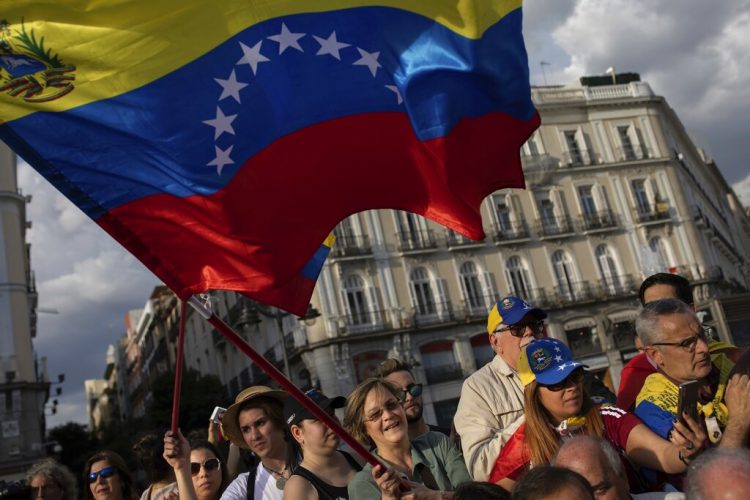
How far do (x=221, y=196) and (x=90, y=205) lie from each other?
565 mm

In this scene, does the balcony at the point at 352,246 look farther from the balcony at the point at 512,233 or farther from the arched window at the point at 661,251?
the arched window at the point at 661,251

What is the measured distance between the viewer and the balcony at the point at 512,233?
33.7 meters

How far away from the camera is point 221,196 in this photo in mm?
3379

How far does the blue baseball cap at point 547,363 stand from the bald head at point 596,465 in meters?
0.41

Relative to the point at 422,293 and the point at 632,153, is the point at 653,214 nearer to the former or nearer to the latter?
the point at 632,153

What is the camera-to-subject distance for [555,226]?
115ft

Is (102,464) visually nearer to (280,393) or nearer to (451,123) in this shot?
(280,393)

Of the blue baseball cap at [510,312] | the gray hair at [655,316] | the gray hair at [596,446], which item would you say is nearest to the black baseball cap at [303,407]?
the blue baseball cap at [510,312]

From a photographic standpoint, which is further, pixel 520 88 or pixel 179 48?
pixel 520 88

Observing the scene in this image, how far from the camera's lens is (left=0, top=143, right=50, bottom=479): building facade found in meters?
28.7

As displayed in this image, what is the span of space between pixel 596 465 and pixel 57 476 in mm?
3844

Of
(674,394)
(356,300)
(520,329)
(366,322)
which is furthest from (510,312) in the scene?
(356,300)

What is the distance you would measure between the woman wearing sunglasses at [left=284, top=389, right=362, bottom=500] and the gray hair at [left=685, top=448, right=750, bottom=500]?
164 cm

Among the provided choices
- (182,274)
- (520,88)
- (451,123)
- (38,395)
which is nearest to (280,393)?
(182,274)
